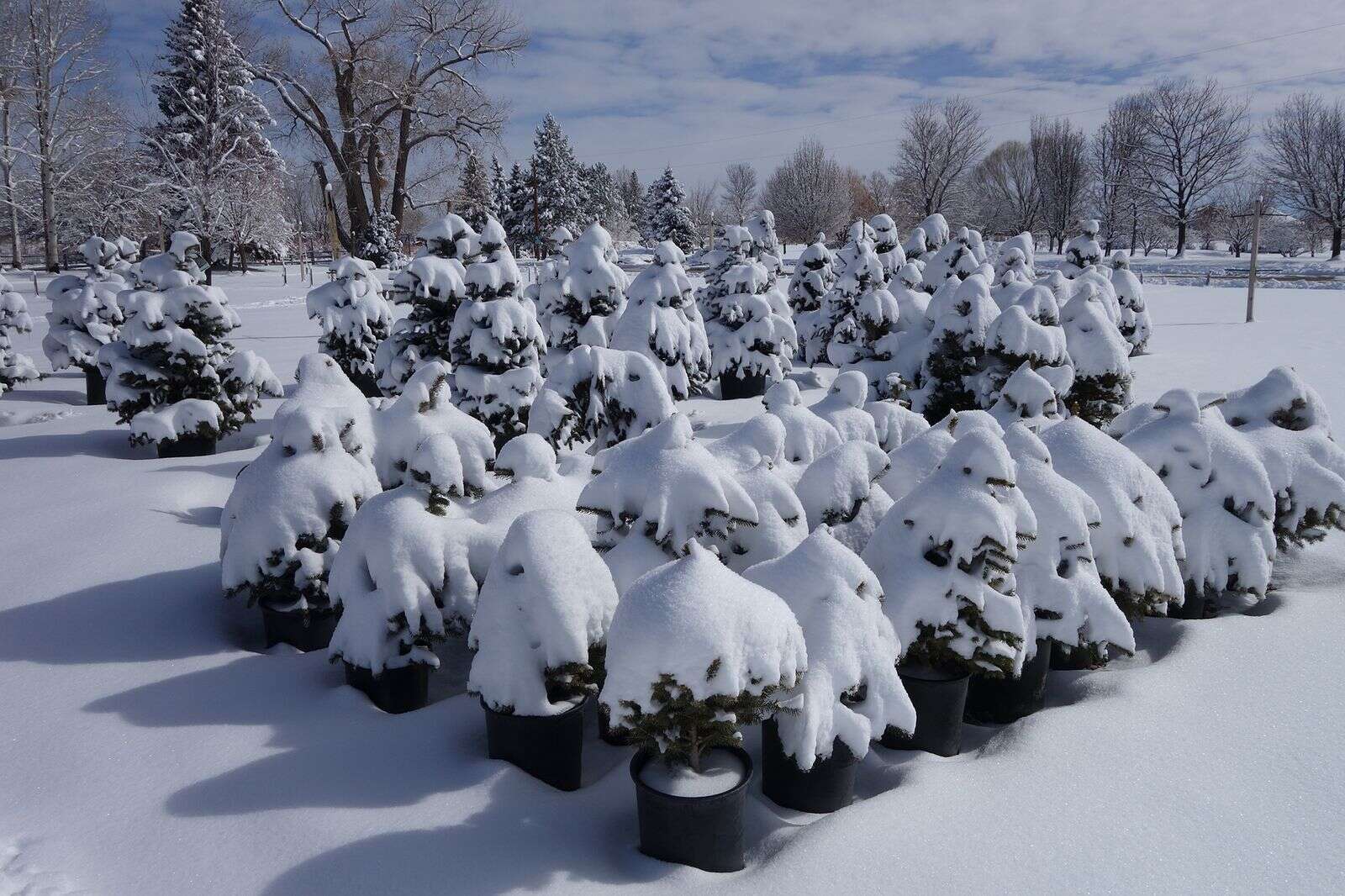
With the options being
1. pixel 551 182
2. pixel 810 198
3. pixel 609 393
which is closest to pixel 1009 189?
pixel 810 198

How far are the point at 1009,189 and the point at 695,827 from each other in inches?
2741

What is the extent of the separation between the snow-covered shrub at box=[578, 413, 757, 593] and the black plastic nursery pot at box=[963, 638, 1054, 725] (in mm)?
1845

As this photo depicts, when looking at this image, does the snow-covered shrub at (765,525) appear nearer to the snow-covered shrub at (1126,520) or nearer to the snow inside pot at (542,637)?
the snow inside pot at (542,637)

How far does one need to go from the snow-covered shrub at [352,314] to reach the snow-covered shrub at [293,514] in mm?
8179

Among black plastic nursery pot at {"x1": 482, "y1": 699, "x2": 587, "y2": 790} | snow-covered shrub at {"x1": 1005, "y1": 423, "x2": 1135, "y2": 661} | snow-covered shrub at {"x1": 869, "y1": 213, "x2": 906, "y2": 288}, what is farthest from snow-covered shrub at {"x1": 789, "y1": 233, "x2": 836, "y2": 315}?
black plastic nursery pot at {"x1": 482, "y1": 699, "x2": 587, "y2": 790}

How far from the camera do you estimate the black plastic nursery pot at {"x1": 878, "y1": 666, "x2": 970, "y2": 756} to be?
411 cm

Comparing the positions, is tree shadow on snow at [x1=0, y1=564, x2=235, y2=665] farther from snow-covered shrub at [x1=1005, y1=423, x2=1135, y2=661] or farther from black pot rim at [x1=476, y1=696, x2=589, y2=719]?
snow-covered shrub at [x1=1005, y1=423, x2=1135, y2=661]

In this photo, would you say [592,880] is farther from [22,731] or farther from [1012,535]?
[22,731]

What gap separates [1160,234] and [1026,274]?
58579mm

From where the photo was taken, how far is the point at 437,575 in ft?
14.7

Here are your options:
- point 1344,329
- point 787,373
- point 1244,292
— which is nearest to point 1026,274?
point 787,373

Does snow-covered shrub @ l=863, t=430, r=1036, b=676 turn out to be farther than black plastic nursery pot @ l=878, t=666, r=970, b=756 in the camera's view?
No

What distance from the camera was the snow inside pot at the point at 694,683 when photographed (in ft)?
9.99

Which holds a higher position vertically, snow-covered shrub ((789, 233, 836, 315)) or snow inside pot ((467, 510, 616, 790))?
snow-covered shrub ((789, 233, 836, 315))
